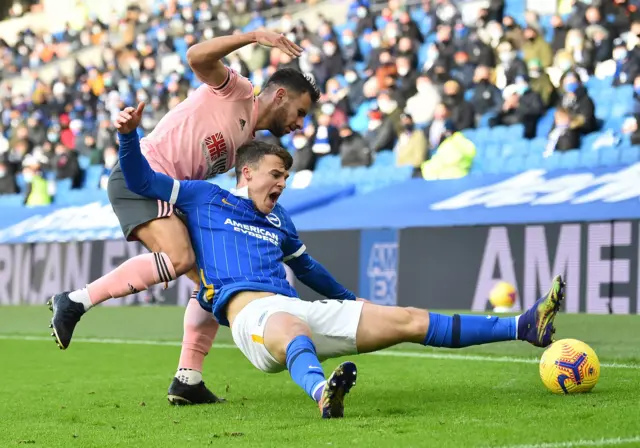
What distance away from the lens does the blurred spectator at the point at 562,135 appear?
45.0ft

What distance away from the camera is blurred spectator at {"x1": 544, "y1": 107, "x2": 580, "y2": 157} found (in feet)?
45.0

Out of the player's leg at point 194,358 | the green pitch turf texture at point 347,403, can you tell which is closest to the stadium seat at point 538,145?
the green pitch turf texture at point 347,403

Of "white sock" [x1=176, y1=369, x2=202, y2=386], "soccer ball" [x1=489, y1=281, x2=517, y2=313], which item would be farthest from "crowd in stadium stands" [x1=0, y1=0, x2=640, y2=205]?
"white sock" [x1=176, y1=369, x2=202, y2=386]

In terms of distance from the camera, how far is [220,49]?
518 cm

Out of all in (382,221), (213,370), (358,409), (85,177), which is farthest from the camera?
(85,177)

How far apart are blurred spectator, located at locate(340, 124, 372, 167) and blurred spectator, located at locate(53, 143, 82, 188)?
23.7ft

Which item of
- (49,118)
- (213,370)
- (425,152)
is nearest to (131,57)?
(49,118)

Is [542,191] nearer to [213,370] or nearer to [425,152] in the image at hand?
[425,152]

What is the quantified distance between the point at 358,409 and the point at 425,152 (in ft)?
35.7

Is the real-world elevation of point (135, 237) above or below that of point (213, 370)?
above

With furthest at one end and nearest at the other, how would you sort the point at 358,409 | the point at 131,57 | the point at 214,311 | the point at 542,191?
the point at 131,57, the point at 542,191, the point at 214,311, the point at 358,409

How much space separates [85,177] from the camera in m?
21.6

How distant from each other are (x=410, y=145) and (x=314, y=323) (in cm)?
1101

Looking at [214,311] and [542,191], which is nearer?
[214,311]
